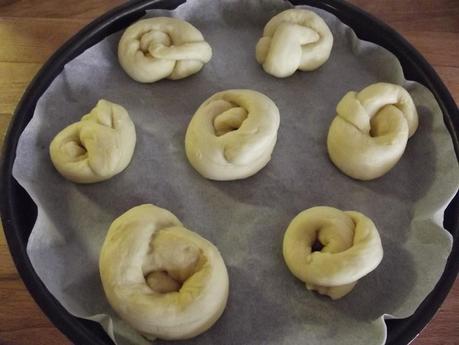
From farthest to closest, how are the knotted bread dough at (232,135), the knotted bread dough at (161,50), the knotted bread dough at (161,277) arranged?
the knotted bread dough at (161,50), the knotted bread dough at (232,135), the knotted bread dough at (161,277)

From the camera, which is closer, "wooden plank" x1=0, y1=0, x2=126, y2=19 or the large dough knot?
the large dough knot

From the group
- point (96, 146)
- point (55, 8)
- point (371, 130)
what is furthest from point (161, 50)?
point (371, 130)

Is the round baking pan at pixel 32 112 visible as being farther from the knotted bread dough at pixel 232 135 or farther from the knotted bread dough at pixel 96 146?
the knotted bread dough at pixel 232 135

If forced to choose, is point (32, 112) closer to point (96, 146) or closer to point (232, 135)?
point (96, 146)

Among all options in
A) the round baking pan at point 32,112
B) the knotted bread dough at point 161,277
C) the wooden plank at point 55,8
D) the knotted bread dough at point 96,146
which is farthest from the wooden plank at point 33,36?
the knotted bread dough at point 161,277

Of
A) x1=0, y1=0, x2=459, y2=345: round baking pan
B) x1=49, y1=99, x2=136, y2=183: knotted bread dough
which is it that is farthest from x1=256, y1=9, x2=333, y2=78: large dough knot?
x1=49, y1=99, x2=136, y2=183: knotted bread dough

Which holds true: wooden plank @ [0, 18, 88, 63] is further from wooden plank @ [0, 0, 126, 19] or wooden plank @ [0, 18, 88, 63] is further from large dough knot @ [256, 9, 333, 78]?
large dough knot @ [256, 9, 333, 78]
